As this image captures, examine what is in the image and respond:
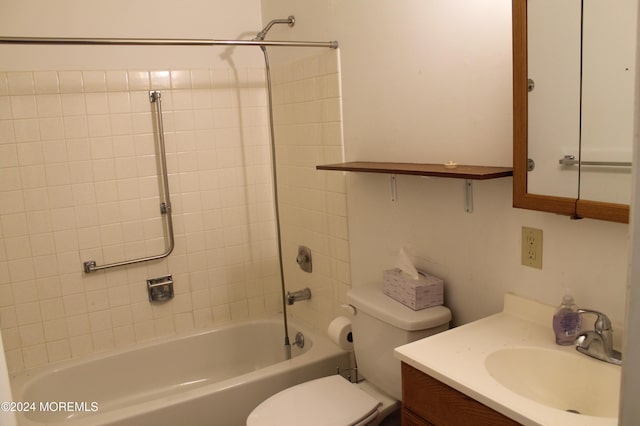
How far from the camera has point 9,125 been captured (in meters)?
2.39

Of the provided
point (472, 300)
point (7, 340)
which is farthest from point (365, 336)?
point (7, 340)

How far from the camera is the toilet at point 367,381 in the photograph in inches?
68.8

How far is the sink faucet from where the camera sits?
4.26ft

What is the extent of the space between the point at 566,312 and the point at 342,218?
1153 millimetres

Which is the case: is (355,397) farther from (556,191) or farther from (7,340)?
(7,340)

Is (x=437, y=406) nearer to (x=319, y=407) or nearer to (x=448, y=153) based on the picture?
(x=319, y=407)

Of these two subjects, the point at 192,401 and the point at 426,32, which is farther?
the point at 192,401

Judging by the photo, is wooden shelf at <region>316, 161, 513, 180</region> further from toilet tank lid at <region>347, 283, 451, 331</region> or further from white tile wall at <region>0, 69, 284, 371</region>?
white tile wall at <region>0, 69, 284, 371</region>

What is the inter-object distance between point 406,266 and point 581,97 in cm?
79

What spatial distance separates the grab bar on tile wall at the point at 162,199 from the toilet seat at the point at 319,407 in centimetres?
115

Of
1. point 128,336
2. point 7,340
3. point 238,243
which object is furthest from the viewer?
point 238,243

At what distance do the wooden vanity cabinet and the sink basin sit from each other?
0.13m

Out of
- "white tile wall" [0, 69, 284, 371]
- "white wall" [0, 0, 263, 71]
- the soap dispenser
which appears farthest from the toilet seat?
"white wall" [0, 0, 263, 71]

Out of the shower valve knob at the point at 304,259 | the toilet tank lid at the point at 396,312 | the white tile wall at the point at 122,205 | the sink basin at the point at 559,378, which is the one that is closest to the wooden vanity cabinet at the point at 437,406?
the sink basin at the point at 559,378
